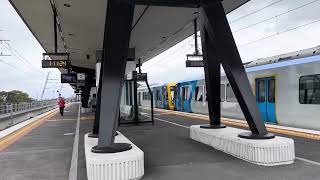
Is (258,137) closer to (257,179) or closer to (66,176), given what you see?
(257,179)

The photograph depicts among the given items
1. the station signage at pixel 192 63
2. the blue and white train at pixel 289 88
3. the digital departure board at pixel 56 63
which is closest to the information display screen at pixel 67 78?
the digital departure board at pixel 56 63

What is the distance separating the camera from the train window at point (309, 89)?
1194 cm

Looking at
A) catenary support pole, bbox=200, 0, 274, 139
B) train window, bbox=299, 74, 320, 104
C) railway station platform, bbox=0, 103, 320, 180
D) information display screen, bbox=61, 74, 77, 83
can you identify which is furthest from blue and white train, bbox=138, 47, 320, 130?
information display screen, bbox=61, 74, 77, 83

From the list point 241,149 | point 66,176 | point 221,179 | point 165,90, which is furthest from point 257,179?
point 165,90

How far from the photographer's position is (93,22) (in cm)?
1412

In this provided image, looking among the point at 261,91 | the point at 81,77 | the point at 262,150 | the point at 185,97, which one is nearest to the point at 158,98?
the point at 81,77

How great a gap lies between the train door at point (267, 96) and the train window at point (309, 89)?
1.60 metres

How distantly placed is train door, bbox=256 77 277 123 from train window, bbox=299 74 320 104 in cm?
160

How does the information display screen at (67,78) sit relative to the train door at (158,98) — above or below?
above

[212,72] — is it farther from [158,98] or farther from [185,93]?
[158,98]

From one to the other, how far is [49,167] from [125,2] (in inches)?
142

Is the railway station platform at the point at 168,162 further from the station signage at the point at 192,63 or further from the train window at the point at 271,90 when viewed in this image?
the station signage at the point at 192,63

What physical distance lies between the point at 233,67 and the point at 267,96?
7.19 metres

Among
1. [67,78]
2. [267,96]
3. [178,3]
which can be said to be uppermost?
[178,3]
